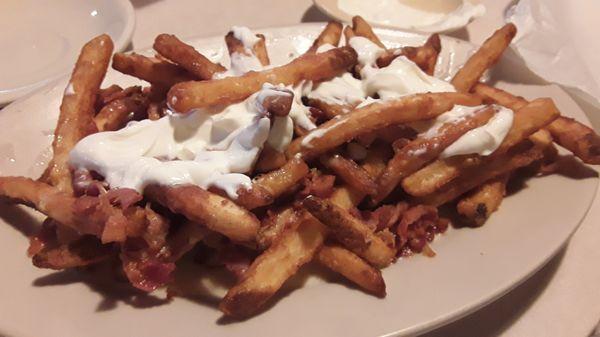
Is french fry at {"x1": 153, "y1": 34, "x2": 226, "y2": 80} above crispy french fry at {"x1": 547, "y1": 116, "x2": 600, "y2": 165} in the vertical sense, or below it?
above

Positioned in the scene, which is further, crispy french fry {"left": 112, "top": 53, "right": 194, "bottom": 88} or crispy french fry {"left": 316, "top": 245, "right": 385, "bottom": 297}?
crispy french fry {"left": 112, "top": 53, "right": 194, "bottom": 88}

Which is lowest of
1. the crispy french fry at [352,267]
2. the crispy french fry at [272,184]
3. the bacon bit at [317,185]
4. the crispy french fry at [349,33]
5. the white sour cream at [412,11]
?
the white sour cream at [412,11]

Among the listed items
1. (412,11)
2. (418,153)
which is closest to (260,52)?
(418,153)

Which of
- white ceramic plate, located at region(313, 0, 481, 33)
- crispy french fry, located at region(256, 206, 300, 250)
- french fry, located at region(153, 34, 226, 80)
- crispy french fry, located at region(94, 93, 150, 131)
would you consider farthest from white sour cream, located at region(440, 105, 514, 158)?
white ceramic plate, located at region(313, 0, 481, 33)

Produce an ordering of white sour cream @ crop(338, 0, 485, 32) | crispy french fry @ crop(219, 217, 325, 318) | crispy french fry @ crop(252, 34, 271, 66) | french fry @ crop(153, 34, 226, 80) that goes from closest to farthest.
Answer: crispy french fry @ crop(219, 217, 325, 318) < french fry @ crop(153, 34, 226, 80) < crispy french fry @ crop(252, 34, 271, 66) < white sour cream @ crop(338, 0, 485, 32)

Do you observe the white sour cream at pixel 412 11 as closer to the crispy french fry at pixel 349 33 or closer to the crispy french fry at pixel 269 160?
the crispy french fry at pixel 349 33

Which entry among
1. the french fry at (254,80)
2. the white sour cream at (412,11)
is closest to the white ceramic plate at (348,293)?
the french fry at (254,80)

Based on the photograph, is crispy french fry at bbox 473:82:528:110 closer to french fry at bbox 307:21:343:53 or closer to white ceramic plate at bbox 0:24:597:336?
white ceramic plate at bbox 0:24:597:336
